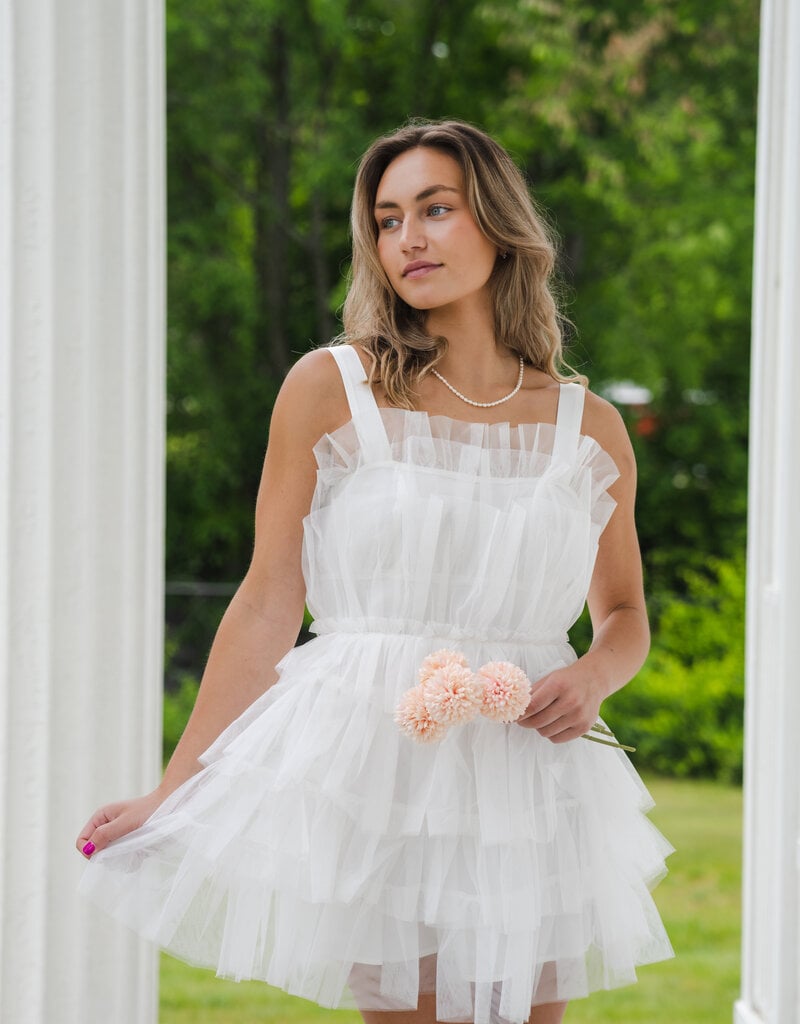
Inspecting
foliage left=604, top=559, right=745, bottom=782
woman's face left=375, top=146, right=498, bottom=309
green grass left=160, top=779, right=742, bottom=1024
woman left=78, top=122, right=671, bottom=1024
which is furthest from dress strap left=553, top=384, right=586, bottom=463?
foliage left=604, top=559, right=745, bottom=782

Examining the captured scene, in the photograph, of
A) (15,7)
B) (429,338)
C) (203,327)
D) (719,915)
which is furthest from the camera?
(203,327)

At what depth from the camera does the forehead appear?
1793mm

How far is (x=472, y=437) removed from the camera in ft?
5.72

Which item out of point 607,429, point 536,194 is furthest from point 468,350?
point 536,194

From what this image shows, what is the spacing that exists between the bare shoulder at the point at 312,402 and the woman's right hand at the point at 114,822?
55cm

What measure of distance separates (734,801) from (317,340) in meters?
3.67

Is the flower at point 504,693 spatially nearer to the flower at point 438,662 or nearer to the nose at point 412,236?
the flower at point 438,662

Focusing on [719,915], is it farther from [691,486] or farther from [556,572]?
[556,572]

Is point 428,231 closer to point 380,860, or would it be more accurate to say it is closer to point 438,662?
point 438,662

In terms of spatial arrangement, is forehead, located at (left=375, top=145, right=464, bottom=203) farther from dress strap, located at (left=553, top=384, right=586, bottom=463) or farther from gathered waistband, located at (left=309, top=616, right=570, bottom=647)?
gathered waistband, located at (left=309, top=616, right=570, bottom=647)

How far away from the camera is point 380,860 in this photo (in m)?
1.58

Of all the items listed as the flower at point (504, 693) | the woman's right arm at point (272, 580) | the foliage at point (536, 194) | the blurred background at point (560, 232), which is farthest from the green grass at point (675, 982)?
the flower at point (504, 693)

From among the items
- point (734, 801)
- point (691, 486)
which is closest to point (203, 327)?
point (691, 486)

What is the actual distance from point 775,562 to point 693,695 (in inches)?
177
